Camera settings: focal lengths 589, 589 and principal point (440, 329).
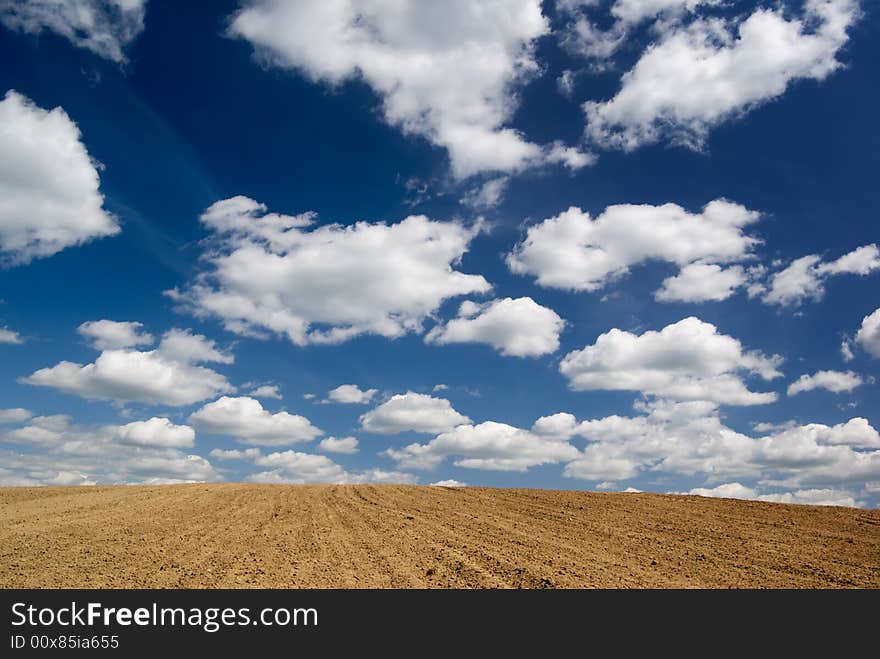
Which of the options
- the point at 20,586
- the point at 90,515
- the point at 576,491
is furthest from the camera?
the point at 576,491

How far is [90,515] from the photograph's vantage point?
23.8 metres

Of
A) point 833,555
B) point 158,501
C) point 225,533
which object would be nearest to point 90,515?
point 158,501

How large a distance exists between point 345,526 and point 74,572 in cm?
901

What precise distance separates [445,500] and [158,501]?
13984mm

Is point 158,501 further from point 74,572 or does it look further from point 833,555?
point 833,555

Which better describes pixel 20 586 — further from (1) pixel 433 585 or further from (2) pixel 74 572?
(1) pixel 433 585

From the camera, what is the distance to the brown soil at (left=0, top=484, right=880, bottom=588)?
13.6 metres

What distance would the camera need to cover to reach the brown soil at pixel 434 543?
536 inches

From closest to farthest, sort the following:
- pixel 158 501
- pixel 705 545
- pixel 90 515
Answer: pixel 705 545, pixel 90 515, pixel 158 501

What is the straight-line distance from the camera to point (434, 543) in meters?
17.7

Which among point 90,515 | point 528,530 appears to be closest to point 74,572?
point 90,515

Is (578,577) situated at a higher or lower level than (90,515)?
lower

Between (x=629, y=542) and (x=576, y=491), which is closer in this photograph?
(x=629, y=542)

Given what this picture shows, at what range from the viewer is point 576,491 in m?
32.4
